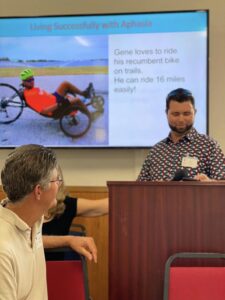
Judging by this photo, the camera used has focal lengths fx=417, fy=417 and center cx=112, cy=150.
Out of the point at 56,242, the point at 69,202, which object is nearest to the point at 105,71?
the point at 69,202

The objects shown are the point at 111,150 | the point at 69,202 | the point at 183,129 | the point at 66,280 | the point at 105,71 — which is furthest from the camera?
the point at 111,150

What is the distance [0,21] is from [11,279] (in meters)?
2.70

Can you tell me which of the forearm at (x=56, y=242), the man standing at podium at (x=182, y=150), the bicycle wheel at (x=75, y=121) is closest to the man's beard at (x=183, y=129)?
the man standing at podium at (x=182, y=150)

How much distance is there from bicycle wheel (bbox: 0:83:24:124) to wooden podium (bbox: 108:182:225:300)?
1992mm

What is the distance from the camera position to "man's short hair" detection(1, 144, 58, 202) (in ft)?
4.77

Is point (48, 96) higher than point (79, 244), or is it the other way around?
point (48, 96)

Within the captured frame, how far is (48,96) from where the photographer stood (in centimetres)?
352

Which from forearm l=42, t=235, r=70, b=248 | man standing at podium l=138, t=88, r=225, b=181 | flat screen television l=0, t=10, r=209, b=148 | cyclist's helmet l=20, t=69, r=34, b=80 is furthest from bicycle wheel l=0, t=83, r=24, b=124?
forearm l=42, t=235, r=70, b=248

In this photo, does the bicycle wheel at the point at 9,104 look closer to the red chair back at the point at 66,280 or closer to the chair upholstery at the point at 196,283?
the red chair back at the point at 66,280

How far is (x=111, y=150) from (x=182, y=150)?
1.15m

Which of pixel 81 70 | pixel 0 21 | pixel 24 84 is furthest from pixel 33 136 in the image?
pixel 0 21

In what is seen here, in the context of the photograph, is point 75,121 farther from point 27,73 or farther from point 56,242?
point 56,242

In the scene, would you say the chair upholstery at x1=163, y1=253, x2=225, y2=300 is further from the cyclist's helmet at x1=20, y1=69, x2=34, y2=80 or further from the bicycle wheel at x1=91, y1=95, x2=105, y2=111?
the cyclist's helmet at x1=20, y1=69, x2=34, y2=80

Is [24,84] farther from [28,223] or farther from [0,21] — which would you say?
[28,223]
